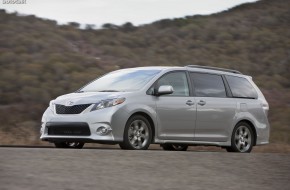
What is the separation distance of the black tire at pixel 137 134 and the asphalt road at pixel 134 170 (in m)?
1.82

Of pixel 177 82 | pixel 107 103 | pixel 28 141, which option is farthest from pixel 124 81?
pixel 28 141

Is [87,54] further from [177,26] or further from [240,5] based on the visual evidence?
[240,5]

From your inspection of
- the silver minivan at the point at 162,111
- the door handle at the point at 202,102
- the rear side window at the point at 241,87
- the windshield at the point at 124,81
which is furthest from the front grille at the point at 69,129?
the rear side window at the point at 241,87

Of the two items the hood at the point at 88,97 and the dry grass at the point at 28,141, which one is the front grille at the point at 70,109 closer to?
the hood at the point at 88,97

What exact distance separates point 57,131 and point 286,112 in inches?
974

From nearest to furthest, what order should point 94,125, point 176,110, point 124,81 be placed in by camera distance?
point 94,125, point 176,110, point 124,81

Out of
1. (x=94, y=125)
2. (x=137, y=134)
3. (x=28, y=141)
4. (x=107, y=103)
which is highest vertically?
(x=107, y=103)

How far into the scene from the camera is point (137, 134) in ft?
41.9

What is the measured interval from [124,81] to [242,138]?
2.98 metres

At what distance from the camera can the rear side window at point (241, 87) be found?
1520cm

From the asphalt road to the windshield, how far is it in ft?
8.70

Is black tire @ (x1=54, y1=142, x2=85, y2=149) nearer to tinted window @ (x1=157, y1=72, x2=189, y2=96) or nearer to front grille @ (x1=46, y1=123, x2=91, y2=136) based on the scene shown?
front grille @ (x1=46, y1=123, x2=91, y2=136)

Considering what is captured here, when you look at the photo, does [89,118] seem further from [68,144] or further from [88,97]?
[68,144]

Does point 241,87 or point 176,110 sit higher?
point 241,87
